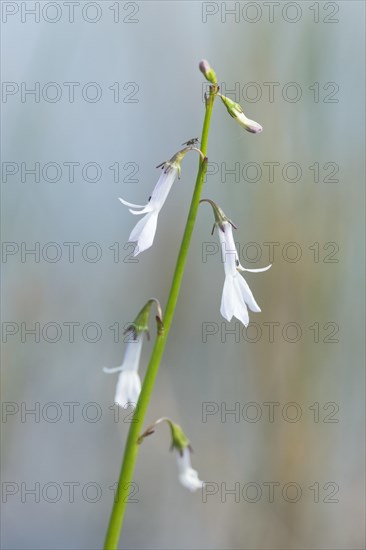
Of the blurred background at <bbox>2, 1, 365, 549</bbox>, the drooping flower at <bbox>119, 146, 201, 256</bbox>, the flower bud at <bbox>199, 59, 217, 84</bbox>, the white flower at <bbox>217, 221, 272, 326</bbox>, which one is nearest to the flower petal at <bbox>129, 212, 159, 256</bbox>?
the drooping flower at <bbox>119, 146, 201, 256</bbox>

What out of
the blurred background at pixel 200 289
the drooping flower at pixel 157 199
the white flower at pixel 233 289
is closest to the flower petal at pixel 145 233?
the drooping flower at pixel 157 199

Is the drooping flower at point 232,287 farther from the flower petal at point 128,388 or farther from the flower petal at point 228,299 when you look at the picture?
the flower petal at point 128,388

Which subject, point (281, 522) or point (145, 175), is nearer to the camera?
point (281, 522)

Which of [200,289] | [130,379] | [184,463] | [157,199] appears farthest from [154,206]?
[200,289]

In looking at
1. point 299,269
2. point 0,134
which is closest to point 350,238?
point 299,269

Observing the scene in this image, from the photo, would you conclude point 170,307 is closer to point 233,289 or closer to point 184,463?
point 233,289

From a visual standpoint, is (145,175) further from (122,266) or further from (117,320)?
(117,320)

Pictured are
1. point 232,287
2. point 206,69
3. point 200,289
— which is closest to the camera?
point 206,69

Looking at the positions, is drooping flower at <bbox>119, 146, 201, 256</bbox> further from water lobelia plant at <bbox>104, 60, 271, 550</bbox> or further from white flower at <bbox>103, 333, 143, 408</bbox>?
white flower at <bbox>103, 333, 143, 408</bbox>
